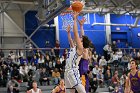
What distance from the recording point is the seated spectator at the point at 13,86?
15.1 meters

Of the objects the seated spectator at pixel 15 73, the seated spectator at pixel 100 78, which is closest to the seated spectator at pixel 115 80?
the seated spectator at pixel 100 78

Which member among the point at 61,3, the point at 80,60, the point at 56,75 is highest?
the point at 61,3

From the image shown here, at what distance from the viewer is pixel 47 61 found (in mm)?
18438

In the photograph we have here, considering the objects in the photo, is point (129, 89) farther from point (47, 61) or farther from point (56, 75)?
point (47, 61)

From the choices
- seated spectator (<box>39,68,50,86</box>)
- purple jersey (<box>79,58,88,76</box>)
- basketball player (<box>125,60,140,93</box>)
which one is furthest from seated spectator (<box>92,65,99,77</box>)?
purple jersey (<box>79,58,88,76</box>)

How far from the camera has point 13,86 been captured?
15.4 m

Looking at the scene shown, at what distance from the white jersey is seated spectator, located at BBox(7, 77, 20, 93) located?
30.0 feet

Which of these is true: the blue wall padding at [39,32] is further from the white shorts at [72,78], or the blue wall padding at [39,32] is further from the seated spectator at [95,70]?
the white shorts at [72,78]

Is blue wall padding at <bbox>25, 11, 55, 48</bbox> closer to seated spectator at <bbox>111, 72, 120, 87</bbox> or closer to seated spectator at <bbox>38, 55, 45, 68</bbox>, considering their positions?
seated spectator at <bbox>38, 55, 45, 68</bbox>

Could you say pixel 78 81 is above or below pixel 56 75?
above

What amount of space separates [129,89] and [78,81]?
6.80ft

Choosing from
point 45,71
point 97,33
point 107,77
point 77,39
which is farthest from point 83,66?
point 97,33

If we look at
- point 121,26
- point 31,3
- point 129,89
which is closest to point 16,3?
point 31,3

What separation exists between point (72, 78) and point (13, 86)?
376 inches
